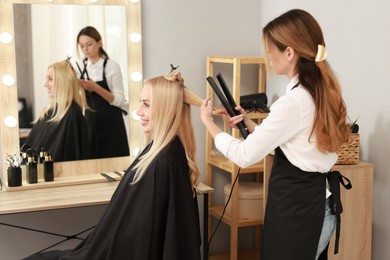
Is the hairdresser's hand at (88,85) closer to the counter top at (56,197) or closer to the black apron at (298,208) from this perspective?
the counter top at (56,197)

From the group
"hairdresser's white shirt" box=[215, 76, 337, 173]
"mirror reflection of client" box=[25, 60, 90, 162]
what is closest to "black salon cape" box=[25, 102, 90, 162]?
"mirror reflection of client" box=[25, 60, 90, 162]

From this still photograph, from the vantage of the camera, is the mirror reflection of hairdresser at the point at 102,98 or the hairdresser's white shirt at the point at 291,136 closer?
the hairdresser's white shirt at the point at 291,136

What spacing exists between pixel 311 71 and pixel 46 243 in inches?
63.7

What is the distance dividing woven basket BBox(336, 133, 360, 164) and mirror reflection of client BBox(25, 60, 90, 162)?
1175mm

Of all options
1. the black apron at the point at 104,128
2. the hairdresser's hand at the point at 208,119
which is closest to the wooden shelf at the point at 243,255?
the black apron at the point at 104,128

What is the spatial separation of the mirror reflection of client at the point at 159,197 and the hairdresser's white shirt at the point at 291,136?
235 millimetres

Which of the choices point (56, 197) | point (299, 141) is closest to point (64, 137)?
point (56, 197)

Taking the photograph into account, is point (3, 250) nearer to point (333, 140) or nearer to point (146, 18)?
point (146, 18)

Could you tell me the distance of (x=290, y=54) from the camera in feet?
5.88

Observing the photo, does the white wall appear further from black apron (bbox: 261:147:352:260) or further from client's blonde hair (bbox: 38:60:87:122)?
black apron (bbox: 261:147:352:260)

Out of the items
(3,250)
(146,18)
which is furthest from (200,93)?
(3,250)

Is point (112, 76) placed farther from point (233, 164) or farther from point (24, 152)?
point (233, 164)

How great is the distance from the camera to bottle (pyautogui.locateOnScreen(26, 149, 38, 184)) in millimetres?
2574

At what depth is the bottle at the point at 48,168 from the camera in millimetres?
2619
